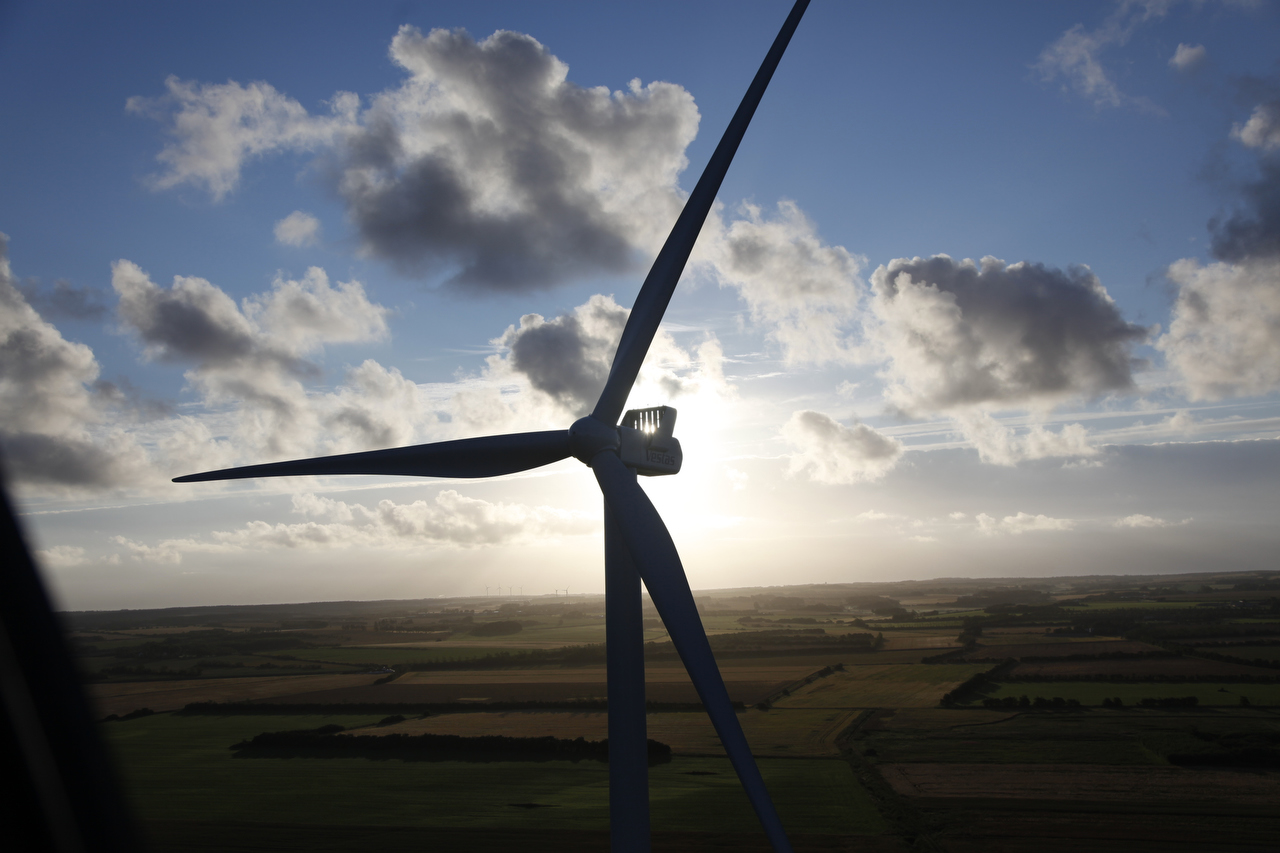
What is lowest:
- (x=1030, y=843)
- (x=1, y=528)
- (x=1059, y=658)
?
(x=1059, y=658)

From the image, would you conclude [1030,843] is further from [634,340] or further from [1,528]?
[1,528]

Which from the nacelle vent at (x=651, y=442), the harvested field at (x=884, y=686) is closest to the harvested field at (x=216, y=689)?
the harvested field at (x=884, y=686)

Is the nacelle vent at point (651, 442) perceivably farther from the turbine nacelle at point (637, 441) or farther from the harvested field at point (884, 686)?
the harvested field at point (884, 686)

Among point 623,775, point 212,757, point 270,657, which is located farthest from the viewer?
point 270,657

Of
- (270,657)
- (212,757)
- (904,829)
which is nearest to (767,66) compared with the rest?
(904,829)

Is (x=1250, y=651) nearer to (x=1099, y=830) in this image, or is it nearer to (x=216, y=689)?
(x=1099, y=830)
